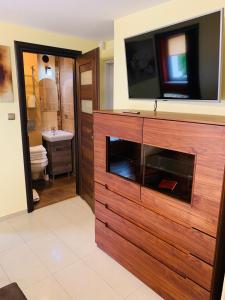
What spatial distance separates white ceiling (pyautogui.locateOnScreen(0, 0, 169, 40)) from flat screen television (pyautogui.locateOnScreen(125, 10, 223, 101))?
31cm

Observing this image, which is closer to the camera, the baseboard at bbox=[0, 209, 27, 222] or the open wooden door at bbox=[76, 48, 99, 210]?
the open wooden door at bbox=[76, 48, 99, 210]

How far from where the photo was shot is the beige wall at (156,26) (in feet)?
5.48

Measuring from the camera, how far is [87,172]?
10.4 feet

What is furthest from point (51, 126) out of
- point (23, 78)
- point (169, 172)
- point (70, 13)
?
point (169, 172)

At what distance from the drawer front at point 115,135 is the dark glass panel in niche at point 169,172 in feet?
0.44

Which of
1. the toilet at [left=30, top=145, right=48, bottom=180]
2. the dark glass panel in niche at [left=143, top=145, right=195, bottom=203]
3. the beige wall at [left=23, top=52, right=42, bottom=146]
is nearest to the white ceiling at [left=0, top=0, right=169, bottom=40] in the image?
the dark glass panel in niche at [left=143, top=145, right=195, bottom=203]

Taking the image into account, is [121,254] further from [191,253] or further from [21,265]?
[21,265]

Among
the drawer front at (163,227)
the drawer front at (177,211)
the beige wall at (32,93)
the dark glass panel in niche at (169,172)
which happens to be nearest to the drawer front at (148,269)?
Answer: the drawer front at (163,227)

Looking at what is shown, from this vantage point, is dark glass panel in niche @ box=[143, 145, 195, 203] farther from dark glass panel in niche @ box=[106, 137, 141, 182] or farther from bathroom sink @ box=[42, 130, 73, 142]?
bathroom sink @ box=[42, 130, 73, 142]

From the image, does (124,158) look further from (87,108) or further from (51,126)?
(51,126)

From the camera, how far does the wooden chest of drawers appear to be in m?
1.36

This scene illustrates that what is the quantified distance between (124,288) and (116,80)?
197 centimetres

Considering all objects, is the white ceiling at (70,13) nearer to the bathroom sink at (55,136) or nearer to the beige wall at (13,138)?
the beige wall at (13,138)

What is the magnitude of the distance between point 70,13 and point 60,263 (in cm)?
236
